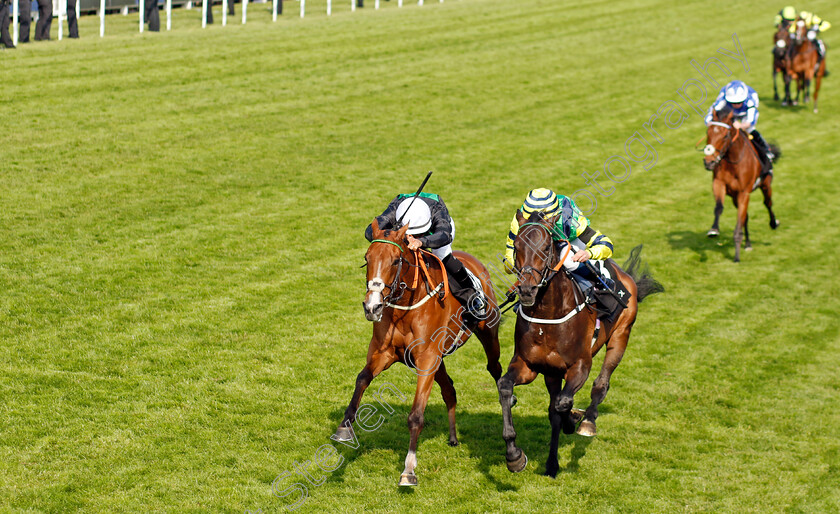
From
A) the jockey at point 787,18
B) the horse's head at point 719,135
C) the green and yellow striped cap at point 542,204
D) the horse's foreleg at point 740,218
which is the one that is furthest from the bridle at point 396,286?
the jockey at point 787,18

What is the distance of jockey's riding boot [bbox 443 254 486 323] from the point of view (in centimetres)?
796

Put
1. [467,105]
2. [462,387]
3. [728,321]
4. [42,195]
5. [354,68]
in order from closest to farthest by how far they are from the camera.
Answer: [462,387] → [728,321] → [42,195] → [467,105] → [354,68]

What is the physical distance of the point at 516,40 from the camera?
95.7 feet

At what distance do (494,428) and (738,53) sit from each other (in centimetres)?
2527

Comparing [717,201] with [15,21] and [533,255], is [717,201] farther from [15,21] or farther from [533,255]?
[15,21]

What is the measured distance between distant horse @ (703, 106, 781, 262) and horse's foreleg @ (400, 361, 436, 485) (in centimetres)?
861

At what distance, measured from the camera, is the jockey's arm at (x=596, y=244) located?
25.3ft

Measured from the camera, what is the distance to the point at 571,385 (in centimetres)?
746

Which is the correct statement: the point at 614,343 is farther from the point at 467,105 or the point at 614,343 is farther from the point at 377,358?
the point at 467,105

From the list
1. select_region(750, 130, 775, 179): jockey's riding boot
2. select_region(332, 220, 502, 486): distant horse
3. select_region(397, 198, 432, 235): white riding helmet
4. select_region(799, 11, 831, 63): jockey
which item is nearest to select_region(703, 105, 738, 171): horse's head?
select_region(750, 130, 775, 179): jockey's riding boot

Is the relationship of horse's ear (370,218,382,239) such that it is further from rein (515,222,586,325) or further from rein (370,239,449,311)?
rein (515,222,586,325)

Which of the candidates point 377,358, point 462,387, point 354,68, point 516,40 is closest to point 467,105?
point 354,68

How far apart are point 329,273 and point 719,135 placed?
692 cm

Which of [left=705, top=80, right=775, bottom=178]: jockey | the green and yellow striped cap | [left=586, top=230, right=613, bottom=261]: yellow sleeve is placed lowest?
[left=586, top=230, right=613, bottom=261]: yellow sleeve
